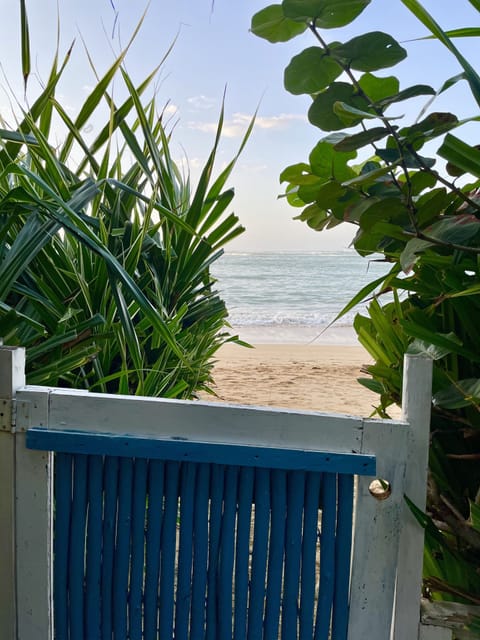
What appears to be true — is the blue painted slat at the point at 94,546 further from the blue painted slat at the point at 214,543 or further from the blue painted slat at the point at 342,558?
the blue painted slat at the point at 342,558

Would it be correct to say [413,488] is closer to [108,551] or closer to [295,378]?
[108,551]

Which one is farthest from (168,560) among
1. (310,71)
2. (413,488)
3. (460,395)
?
(310,71)

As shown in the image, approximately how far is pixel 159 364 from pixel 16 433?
26.9 inches

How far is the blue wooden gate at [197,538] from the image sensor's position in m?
0.75

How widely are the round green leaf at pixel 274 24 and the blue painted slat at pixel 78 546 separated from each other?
66 cm

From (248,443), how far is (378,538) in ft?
0.76

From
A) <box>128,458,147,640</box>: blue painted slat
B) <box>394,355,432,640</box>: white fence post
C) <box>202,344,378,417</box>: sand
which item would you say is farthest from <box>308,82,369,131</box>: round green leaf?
<box>202,344,378,417</box>: sand

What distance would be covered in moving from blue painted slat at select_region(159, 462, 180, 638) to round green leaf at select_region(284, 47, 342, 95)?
0.57 meters

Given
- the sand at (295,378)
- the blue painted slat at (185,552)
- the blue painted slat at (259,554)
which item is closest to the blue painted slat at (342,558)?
the blue painted slat at (259,554)

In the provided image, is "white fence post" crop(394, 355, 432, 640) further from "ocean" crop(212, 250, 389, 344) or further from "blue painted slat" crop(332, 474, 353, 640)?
"ocean" crop(212, 250, 389, 344)

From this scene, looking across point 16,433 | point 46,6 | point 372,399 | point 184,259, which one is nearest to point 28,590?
point 16,433

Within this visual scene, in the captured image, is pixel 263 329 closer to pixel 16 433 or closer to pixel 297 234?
pixel 16 433

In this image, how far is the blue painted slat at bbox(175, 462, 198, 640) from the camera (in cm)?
78

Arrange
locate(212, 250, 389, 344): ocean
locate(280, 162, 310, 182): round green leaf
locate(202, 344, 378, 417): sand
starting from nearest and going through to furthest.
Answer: locate(280, 162, 310, 182): round green leaf
locate(202, 344, 378, 417): sand
locate(212, 250, 389, 344): ocean
